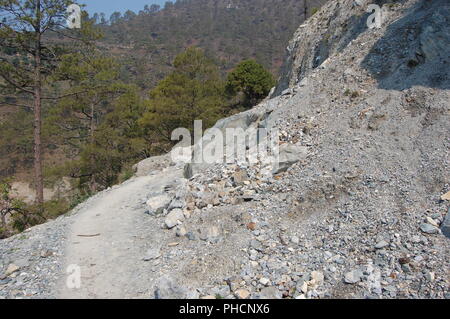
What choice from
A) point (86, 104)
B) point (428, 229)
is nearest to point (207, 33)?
point (86, 104)

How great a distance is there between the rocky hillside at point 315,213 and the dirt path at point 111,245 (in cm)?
3

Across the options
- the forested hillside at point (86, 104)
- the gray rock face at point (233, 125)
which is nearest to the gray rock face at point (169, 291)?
the gray rock face at point (233, 125)

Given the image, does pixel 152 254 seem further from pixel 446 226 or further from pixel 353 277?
pixel 446 226

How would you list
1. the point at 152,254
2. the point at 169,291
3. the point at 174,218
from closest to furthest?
the point at 169,291, the point at 152,254, the point at 174,218

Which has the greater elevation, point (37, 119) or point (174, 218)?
point (37, 119)

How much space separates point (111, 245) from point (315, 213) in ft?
13.8

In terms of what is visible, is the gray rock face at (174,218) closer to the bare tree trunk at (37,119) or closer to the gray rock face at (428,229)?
the gray rock face at (428,229)

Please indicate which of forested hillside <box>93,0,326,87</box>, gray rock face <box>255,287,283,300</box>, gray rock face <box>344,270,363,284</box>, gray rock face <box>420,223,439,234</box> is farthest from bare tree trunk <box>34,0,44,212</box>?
forested hillside <box>93,0,326,87</box>

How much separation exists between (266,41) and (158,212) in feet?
336

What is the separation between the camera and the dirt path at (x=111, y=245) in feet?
17.9

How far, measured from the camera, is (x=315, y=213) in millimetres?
6406

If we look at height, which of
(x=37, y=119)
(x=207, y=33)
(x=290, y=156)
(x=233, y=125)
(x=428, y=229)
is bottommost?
(x=428, y=229)

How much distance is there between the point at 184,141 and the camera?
61.4 feet
